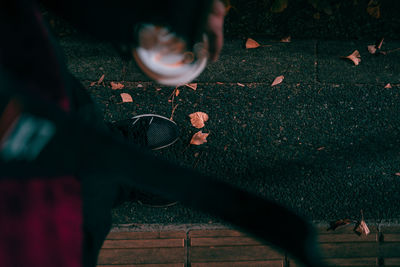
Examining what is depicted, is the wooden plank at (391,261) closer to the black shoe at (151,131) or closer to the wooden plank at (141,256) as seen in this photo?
the wooden plank at (141,256)

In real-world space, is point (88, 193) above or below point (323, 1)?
below

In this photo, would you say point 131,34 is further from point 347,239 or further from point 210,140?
point 347,239

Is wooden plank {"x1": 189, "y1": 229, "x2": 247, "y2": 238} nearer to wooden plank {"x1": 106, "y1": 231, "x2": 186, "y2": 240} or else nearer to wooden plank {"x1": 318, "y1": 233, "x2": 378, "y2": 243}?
wooden plank {"x1": 106, "y1": 231, "x2": 186, "y2": 240}

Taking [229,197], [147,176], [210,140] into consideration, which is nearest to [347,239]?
[210,140]

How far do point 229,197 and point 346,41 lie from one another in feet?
6.17

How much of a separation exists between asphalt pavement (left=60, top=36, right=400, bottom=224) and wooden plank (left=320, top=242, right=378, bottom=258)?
0.17 metres

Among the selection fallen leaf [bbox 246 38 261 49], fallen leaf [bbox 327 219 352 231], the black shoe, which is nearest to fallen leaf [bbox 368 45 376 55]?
fallen leaf [bbox 246 38 261 49]

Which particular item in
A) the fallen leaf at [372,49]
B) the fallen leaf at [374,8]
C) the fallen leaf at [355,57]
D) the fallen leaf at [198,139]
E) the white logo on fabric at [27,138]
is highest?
the fallen leaf at [374,8]

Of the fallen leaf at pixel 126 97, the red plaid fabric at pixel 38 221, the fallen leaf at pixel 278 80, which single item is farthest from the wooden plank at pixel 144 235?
the fallen leaf at pixel 278 80

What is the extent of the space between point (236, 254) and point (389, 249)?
38.3 inches

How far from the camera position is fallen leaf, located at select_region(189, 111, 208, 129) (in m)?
2.07

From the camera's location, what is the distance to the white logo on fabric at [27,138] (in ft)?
2.13

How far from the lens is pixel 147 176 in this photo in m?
0.81

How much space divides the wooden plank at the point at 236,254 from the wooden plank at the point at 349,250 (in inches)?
11.7
